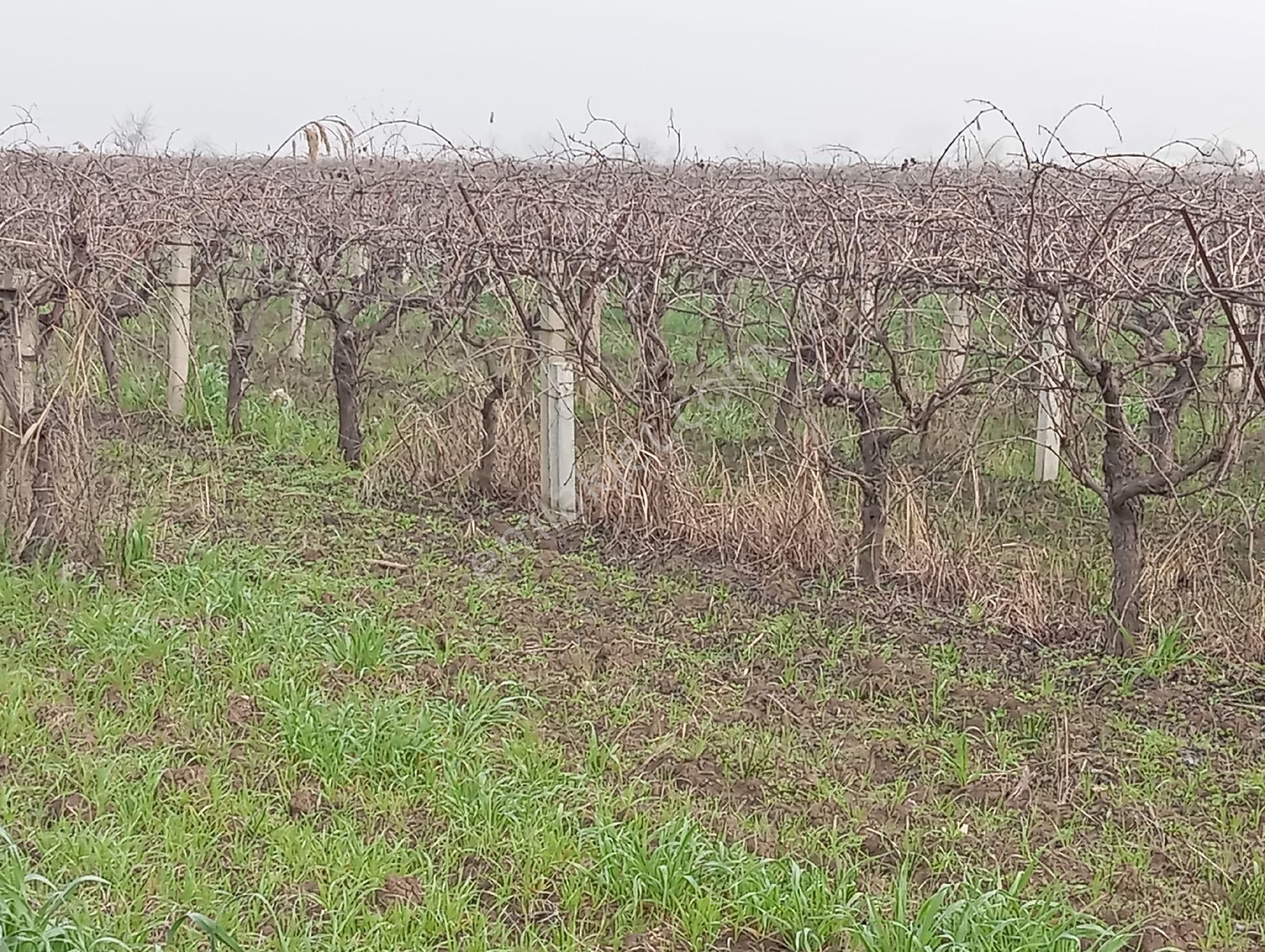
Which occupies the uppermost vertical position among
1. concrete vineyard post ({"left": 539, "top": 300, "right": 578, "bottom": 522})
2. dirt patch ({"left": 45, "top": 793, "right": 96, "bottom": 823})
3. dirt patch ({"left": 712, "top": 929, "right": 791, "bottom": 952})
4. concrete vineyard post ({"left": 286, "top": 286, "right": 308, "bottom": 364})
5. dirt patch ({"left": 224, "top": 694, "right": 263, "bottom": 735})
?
concrete vineyard post ({"left": 286, "top": 286, "right": 308, "bottom": 364})

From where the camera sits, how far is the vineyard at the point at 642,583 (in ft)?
9.78

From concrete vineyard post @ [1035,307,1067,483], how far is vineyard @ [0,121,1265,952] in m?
0.06

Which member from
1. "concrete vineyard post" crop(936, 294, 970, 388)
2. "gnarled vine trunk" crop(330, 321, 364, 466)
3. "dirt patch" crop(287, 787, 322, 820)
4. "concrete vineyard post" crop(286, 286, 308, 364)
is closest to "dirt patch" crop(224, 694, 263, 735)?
"dirt patch" crop(287, 787, 322, 820)

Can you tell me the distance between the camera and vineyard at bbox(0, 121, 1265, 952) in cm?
298

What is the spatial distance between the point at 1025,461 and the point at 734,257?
2.13 m

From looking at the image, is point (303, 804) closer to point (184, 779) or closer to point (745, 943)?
point (184, 779)

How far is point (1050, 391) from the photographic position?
4379 mm

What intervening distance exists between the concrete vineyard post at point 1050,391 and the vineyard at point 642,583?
63 mm

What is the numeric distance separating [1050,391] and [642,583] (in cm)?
186

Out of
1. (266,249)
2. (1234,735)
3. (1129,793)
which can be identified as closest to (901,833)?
(1129,793)

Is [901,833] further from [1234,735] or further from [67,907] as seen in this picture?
[67,907]

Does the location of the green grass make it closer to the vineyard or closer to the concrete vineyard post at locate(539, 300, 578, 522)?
the vineyard

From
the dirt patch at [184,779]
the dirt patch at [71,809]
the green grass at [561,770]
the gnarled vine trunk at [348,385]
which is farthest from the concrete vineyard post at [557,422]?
the dirt patch at [71,809]

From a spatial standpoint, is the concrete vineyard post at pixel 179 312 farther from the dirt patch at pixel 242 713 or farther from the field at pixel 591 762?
the dirt patch at pixel 242 713
